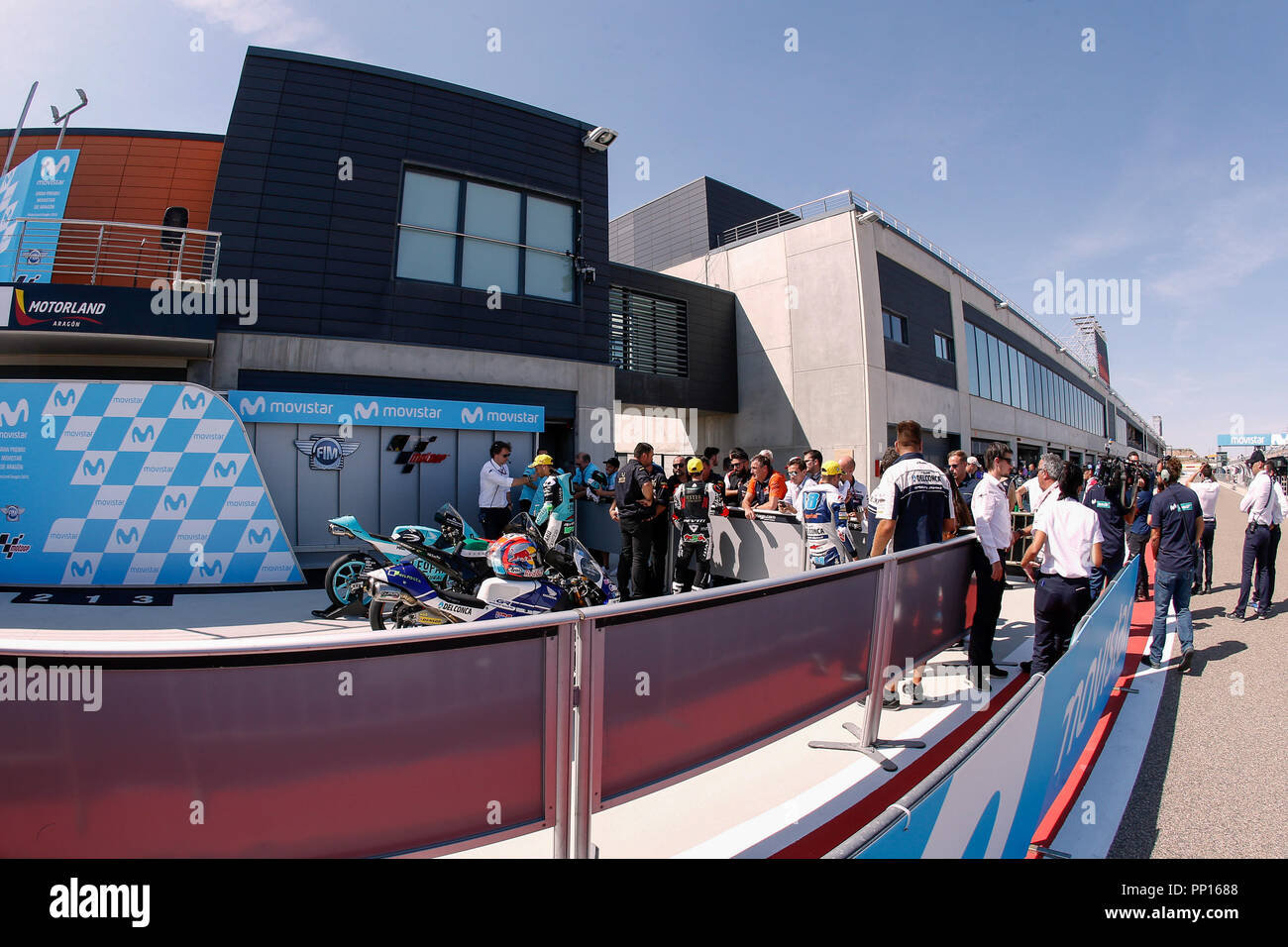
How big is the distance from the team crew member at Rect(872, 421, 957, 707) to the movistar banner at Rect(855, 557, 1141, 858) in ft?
4.23

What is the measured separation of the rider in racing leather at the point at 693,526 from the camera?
23.5ft

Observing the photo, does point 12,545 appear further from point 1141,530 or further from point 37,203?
point 1141,530

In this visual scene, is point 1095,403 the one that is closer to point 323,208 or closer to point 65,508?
point 323,208

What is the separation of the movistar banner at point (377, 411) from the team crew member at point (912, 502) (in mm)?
7497

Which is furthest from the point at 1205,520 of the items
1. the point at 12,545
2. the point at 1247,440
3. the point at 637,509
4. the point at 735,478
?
the point at 1247,440

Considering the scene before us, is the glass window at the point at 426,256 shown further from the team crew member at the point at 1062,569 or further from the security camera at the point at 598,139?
the team crew member at the point at 1062,569

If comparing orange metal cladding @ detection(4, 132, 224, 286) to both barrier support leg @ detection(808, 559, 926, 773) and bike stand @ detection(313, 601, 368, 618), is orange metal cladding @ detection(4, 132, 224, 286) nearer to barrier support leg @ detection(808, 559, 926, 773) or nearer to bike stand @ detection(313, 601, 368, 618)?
bike stand @ detection(313, 601, 368, 618)

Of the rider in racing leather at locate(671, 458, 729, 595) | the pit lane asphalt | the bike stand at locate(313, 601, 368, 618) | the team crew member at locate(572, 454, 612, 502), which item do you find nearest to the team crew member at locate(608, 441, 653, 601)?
the rider in racing leather at locate(671, 458, 729, 595)

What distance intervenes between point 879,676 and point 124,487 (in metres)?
9.19

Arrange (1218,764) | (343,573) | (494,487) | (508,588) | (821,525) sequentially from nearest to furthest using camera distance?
(1218,764) < (508,588) < (821,525) < (343,573) < (494,487)

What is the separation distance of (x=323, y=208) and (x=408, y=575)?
27.5 feet

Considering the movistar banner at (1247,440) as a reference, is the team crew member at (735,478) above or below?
below

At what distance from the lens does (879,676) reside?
145 inches

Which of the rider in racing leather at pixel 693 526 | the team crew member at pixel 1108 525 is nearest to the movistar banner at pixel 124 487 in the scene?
the rider in racing leather at pixel 693 526
